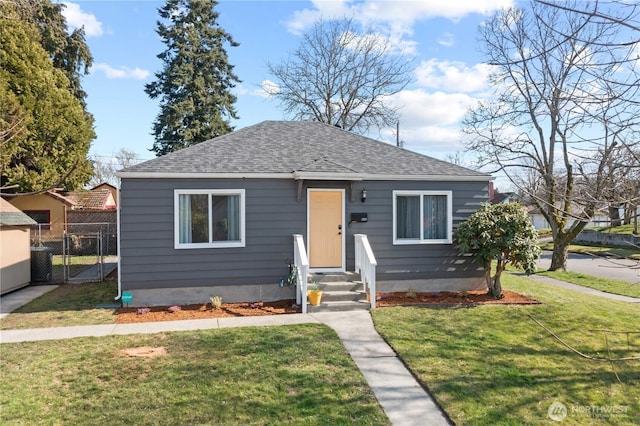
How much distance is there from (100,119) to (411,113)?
20.0 m

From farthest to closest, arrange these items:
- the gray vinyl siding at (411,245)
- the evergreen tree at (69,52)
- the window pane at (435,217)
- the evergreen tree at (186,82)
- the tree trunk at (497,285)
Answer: the evergreen tree at (186,82)
the evergreen tree at (69,52)
the window pane at (435,217)
the gray vinyl siding at (411,245)
the tree trunk at (497,285)

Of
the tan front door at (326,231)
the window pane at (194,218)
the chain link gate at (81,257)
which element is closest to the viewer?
the window pane at (194,218)

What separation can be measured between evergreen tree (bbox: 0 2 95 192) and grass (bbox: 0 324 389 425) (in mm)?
14493

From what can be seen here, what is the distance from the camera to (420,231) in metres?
9.75

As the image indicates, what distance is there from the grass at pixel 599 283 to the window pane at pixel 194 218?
11.2 metres

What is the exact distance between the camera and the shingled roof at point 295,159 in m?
8.80

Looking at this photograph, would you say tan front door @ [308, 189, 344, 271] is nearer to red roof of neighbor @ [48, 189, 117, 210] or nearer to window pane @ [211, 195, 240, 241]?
window pane @ [211, 195, 240, 241]

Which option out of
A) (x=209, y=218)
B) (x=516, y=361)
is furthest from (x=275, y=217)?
(x=516, y=361)

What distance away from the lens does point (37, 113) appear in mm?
18938

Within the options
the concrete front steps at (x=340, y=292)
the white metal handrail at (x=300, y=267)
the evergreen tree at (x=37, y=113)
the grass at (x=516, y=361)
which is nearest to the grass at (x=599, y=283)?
the grass at (x=516, y=361)

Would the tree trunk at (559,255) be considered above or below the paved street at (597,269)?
above

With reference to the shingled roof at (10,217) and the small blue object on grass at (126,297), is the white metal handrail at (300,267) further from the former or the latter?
the shingled roof at (10,217)

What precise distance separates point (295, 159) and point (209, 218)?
251 centimetres

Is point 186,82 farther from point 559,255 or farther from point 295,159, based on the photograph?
point 559,255
